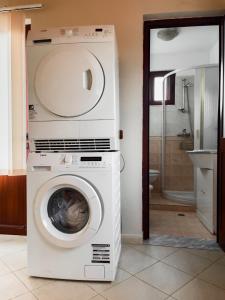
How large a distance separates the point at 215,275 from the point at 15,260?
1517mm

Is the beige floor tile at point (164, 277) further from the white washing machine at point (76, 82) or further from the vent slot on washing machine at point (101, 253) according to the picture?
the white washing machine at point (76, 82)

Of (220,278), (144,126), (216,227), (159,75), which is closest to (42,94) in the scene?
(144,126)

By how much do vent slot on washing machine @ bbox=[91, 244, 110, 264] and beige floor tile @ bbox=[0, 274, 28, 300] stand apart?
482 mm

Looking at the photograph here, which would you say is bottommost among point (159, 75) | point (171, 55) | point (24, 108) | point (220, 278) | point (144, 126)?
point (220, 278)

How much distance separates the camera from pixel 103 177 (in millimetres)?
1474

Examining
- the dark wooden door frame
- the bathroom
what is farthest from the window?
the dark wooden door frame

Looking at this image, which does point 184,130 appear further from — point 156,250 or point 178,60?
point 156,250

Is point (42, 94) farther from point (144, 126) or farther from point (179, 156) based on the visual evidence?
point (179, 156)

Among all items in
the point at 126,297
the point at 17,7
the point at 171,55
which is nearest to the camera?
the point at 126,297

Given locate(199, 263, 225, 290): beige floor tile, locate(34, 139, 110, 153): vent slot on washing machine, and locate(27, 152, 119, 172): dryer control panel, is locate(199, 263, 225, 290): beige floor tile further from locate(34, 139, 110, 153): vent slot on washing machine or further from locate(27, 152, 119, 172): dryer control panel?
locate(34, 139, 110, 153): vent slot on washing machine

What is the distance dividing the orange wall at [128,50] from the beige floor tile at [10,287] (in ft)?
3.20

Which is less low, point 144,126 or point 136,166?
point 144,126

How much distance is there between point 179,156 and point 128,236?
2.15 metres

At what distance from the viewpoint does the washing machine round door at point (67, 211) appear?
146 centimetres
